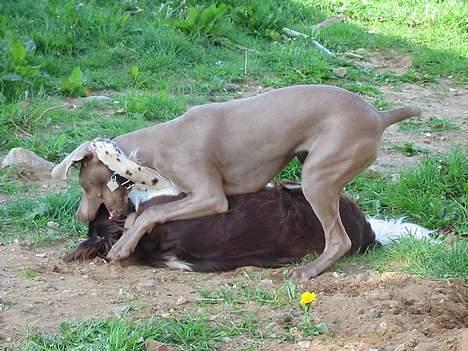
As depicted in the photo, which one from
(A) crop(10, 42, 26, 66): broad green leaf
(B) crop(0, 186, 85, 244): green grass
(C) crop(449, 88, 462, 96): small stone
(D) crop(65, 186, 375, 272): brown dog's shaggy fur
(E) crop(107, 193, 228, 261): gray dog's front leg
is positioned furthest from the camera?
(C) crop(449, 88, 462, 96): small stone

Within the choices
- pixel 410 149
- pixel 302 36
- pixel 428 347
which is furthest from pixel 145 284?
pixel 302 36

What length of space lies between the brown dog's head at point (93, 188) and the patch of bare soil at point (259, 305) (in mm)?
389

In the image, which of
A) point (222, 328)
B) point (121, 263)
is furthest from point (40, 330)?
point (121, 263)

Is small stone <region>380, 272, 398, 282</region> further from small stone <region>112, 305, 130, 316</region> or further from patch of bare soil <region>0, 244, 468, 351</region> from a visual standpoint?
small stone <region>112, 305, 130, 316</region>

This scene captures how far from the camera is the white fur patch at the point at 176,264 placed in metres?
4.70

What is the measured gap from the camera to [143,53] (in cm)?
898

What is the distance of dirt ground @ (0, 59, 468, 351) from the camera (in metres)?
3.62

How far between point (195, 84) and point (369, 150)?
3.89 meters

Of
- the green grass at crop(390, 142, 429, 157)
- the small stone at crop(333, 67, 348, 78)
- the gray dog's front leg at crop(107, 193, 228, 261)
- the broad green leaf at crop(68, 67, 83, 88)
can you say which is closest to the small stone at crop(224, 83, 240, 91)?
the small stone at crop(333, 67, 348, 78)

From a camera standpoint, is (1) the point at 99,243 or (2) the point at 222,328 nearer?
(2) the point at 222,328

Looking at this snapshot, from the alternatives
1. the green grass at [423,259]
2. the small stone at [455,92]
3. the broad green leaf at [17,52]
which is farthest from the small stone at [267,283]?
the small stone at [455,92]

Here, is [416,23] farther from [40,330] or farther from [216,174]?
[40,330]

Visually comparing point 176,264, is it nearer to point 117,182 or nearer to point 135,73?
point 117,182

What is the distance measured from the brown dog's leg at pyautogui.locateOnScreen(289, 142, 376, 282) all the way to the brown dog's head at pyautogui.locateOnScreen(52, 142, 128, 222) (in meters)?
→ 1.03
